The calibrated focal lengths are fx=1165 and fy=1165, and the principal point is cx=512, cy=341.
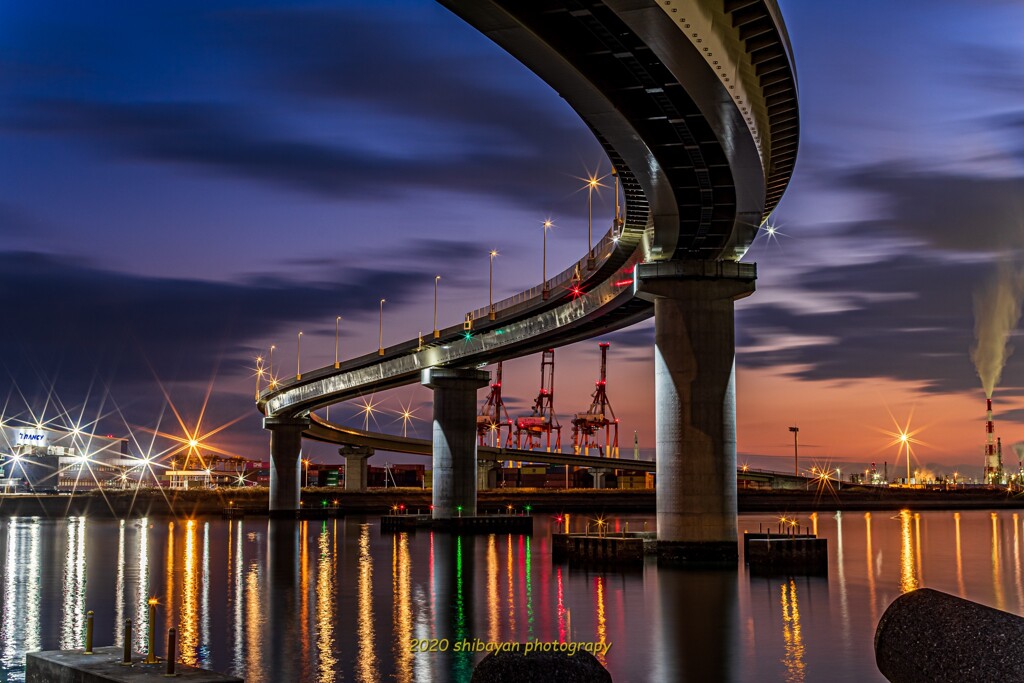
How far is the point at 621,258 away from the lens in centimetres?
6228

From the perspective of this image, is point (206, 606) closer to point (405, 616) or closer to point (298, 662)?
point (405, 616)

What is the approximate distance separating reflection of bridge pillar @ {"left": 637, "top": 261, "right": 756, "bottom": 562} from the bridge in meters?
0.07

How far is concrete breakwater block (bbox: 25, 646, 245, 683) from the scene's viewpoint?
61.1 ft

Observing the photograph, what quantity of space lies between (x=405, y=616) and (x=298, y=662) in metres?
10.1

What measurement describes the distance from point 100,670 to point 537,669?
1029 centimetres

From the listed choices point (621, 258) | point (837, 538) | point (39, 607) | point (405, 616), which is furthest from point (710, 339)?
point (837, 538)

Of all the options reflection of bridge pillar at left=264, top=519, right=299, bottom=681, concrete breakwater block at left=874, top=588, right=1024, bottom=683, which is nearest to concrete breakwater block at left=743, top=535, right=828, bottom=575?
reflection of bridge pillar at left=264, top=519, right=299, bottom=681

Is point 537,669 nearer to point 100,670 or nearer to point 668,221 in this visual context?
point 100,670

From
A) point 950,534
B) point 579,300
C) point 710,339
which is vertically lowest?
point 950,534

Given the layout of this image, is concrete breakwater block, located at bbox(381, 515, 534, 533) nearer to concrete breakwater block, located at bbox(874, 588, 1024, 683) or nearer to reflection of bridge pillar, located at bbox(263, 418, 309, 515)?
reflection of bridge pillar, located at bbox(263, 418, 309, 515)

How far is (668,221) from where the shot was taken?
50.1 meters

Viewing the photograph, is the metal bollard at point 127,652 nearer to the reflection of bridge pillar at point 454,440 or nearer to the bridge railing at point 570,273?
the bridge railing at point 570,273

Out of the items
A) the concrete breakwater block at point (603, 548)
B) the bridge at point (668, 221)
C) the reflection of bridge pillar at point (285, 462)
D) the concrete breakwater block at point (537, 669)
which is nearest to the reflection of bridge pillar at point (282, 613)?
the concrete breakwater block at point (603, 548)

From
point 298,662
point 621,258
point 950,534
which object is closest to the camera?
point 298,662
